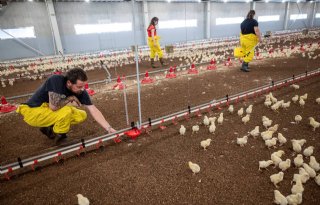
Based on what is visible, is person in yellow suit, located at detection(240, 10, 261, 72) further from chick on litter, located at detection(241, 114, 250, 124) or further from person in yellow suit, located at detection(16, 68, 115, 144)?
person in yellow suit, located at detection(16, 68, 115, 144)

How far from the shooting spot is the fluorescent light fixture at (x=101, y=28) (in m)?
17.4

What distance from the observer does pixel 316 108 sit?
4.33 meters

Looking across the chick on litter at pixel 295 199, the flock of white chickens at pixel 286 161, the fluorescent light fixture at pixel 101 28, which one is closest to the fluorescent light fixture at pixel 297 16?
the fluorescent light fixture at pixel 101 28

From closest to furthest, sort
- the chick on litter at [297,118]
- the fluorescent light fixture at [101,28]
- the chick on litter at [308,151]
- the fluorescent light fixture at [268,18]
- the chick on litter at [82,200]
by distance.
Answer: the chick on litter at [82,200] → the chick on litter at [308,151] → the chick on litter at [297,118] → the fluorescent light fixture at [101,28] → the fluorescent light fixture at [268,18]

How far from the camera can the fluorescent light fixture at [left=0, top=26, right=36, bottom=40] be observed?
49.4 feet

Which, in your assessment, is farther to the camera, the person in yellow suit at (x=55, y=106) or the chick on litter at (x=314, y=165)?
the person in yellow suit at (x=55, y=106)

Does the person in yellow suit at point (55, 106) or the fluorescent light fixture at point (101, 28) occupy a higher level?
the fluorescent light fixture at point (101, 28)

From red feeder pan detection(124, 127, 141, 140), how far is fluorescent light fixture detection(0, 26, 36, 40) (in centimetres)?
1598

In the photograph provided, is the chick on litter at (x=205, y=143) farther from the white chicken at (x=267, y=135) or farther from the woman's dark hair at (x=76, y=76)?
the woman's dark hair at (x=76, y=76)

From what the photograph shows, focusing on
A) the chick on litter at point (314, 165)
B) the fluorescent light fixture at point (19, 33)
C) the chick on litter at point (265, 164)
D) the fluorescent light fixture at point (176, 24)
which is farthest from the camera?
the fluorescent light fixture at point (176, 24)

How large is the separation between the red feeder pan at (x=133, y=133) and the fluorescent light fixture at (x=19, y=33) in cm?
1598

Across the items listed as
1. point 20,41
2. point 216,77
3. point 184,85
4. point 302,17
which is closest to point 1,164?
point 184,85

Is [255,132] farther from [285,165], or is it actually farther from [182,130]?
[182,130]

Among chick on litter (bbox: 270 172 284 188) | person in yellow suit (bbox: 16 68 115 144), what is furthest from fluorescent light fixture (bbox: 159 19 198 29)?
chick on litter (bbox: 270 172 284 188)
